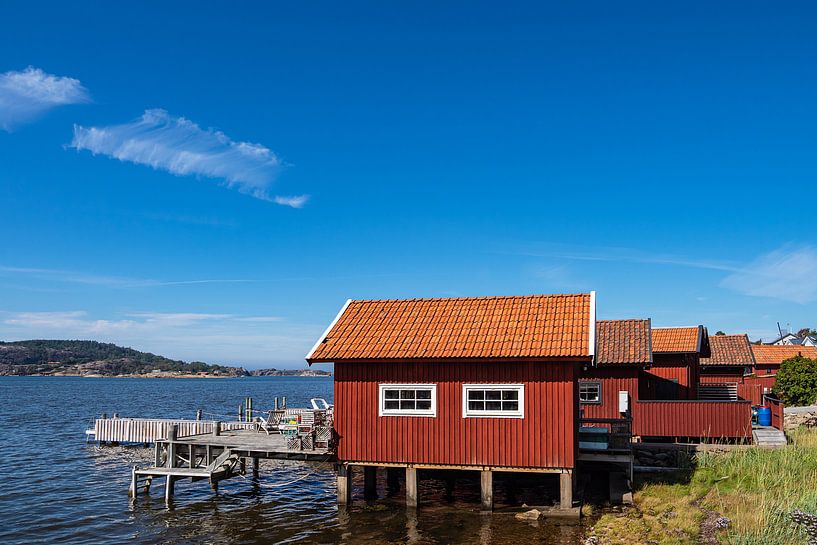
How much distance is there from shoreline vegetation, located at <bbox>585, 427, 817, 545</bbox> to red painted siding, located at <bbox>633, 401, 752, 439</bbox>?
2.16 m

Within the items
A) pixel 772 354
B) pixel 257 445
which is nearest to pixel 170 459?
pixel 257 445

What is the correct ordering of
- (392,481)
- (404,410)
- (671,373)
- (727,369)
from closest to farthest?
1. (404,410)
2. (392,481)
3. (671,373)
4. (727,369)

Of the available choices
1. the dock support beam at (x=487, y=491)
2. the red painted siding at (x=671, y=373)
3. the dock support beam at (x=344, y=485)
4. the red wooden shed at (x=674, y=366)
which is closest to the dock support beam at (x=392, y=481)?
the dock support beam at (x=344, y=485)

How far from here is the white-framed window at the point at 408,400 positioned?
71.4ft

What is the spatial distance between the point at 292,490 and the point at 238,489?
208cm

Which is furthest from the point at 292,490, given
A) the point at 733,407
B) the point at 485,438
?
the point at 733,407

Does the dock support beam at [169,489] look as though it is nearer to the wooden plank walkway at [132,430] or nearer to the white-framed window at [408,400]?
the white-framed window at [408,400]

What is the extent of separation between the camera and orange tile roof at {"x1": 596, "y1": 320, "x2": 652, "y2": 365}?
2897 cm

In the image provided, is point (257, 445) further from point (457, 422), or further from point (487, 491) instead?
point (487, 491)

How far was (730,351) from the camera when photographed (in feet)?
142

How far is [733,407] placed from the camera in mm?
26875

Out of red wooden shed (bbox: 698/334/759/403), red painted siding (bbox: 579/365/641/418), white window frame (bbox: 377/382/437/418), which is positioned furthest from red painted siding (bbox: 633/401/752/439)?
red wooden shed (bbox: 698/334/759/403)

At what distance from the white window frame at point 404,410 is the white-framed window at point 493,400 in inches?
37.6

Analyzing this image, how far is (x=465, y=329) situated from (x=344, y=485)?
21.3ft
